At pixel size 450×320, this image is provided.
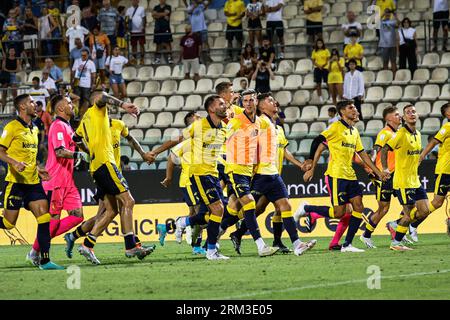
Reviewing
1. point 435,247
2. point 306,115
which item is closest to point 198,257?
point 435,247

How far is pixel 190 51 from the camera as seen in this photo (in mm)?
32281

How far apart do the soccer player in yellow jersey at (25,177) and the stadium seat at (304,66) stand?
16.7 m

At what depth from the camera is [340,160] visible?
18.9 metres

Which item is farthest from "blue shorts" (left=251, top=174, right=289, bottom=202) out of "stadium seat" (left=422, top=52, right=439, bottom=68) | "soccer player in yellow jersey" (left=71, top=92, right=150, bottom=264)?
"stadium seat" (left=422, top=52, right=439, bottom=68)

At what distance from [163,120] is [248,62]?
309 cm

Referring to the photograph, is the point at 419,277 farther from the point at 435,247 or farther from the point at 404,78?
the point at 404,78

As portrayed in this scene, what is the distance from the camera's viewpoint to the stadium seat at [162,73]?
33.8 m

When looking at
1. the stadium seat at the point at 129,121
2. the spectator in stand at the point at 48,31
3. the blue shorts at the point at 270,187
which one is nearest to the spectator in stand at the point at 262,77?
the stadium seat at the point at 129,121

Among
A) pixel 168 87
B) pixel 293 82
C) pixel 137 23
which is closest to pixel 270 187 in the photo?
pixel 293 82

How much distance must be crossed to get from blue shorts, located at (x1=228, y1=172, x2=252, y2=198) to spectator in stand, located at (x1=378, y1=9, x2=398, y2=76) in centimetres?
1440

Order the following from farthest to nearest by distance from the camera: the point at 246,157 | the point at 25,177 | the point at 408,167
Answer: the point at 408,167 → the point at 246,157 → the point at 25,177

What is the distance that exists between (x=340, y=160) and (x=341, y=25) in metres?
14.5

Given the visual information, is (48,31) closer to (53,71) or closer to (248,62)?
(53,71)

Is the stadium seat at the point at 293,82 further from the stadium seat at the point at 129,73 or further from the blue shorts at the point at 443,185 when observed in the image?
the blue shorts at the point at 443,185
